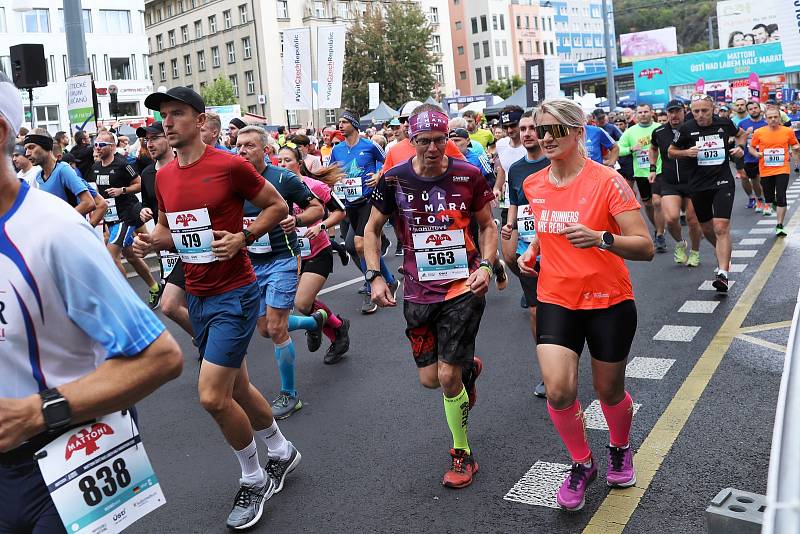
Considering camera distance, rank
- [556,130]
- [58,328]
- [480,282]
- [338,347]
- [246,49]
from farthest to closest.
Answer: [246,49] → [338,347] → [480,282] → [556,130] → [58,328]

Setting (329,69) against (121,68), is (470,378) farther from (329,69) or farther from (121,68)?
(121,68)

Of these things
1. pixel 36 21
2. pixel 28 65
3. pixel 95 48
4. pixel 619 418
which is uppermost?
pixel 36 21

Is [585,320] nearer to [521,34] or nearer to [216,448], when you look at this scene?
[216,448]

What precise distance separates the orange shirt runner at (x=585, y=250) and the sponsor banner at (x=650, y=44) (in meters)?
Result: 87.1

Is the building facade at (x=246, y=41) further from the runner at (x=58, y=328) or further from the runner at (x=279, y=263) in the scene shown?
the runner at (x=58, y=328)

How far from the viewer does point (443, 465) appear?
4.80 meters

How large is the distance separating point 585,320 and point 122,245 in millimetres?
8684

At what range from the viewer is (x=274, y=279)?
598 centimetres

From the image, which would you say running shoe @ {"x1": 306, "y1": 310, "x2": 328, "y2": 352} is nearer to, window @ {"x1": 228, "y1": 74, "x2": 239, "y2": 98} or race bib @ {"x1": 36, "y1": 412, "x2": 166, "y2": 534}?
race bib @ {"x1": 36, "y1": 412, "x2": 166, "y2": 534}

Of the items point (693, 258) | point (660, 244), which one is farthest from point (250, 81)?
point (693, 258)

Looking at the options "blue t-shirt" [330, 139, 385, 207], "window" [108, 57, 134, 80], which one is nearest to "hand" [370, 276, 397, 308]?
"blue t-shirt" [330, 139, 385, 207]

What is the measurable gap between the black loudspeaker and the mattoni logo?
40.9ft

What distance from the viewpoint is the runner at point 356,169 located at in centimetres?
1032

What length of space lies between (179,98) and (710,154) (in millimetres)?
6604
